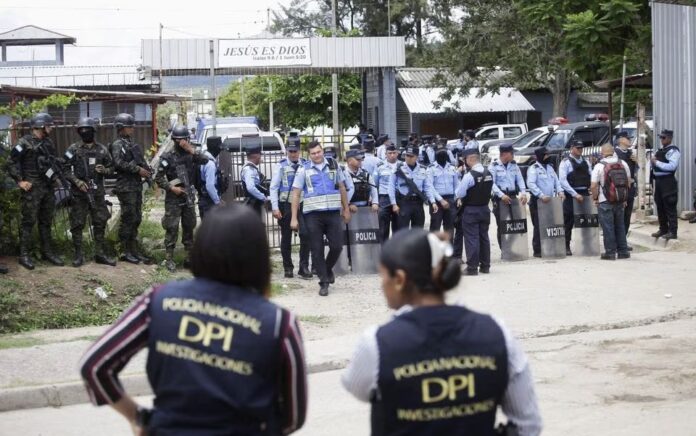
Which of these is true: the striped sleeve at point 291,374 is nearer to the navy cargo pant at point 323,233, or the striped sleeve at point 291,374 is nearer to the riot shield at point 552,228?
the navy cargo pant at point 323,233

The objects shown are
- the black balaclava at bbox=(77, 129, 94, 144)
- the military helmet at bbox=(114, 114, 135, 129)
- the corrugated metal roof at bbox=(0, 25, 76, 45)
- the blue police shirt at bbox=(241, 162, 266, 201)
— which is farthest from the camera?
the corrugated metal roof at bbox=(0, 25, 76, 45)

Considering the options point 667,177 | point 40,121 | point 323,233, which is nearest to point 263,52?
point 667,177

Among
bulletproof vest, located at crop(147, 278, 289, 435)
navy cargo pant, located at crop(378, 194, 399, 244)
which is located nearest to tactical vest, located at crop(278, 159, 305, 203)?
navy cargo pant, located at crop(378, 194, 399, 244)

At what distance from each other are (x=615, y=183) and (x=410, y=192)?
120 inches

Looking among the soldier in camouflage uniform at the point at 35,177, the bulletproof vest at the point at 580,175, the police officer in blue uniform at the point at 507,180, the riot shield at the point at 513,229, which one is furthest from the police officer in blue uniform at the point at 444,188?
the soldier in camouflage uniform at the point at 35,177

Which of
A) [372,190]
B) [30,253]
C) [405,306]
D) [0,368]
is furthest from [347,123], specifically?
[405,306]

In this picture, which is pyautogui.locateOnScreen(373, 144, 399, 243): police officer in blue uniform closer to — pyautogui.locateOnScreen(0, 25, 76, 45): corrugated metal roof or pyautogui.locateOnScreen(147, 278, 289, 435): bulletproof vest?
pyautogui.locateOnScreen(147, 278, 289, 435): bulletproof vest

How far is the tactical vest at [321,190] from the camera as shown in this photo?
1289 cm

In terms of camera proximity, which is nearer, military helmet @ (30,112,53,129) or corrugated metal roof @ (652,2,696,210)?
military helmet @ (30,112,53,129)

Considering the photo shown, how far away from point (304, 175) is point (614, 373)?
527 cm

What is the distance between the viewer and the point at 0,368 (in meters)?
9.16

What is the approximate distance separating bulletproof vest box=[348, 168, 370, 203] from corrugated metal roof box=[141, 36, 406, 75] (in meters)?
20.8

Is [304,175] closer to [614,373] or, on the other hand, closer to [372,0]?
[614,373]

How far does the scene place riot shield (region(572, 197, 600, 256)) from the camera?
16469 mm
